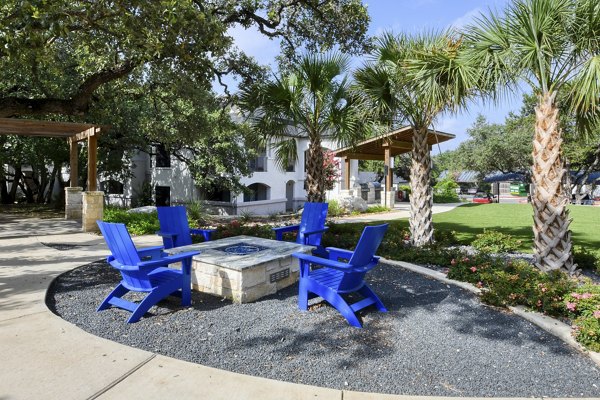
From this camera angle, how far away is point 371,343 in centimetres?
373

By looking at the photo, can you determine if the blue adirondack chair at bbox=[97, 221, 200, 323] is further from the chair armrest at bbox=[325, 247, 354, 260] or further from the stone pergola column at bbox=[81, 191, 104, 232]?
the stone pergola column at bbox=[81, 191, 104, 232]

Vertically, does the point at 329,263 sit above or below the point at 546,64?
below

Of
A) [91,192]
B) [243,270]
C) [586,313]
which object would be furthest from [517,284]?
[91,192]

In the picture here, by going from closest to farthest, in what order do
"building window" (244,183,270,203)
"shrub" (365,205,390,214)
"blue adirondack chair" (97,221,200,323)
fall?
"blue adirondack chair" (97,221,200,323) < "shrub" (365,205,390,214) < "building window" (244,183,270,203)

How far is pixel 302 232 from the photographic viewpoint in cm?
711

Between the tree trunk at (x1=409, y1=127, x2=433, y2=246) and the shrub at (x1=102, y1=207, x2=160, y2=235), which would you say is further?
the shrub at (x1=102, y1=207, x2=160, y2=235)

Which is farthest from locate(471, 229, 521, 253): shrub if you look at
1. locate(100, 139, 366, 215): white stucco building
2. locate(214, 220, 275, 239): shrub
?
locate(100, 139, 366, 215): white stucco building

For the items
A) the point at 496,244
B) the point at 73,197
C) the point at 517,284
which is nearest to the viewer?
the point at 517,284

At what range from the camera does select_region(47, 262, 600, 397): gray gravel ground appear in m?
3.06

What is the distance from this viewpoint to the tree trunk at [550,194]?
5875 millimetres

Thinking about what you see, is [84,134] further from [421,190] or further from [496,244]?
[496,244]

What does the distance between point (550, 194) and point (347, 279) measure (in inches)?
144

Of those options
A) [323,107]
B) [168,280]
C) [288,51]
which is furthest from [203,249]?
[288,51]

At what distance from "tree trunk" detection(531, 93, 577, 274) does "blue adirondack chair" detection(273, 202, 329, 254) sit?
3.49m
